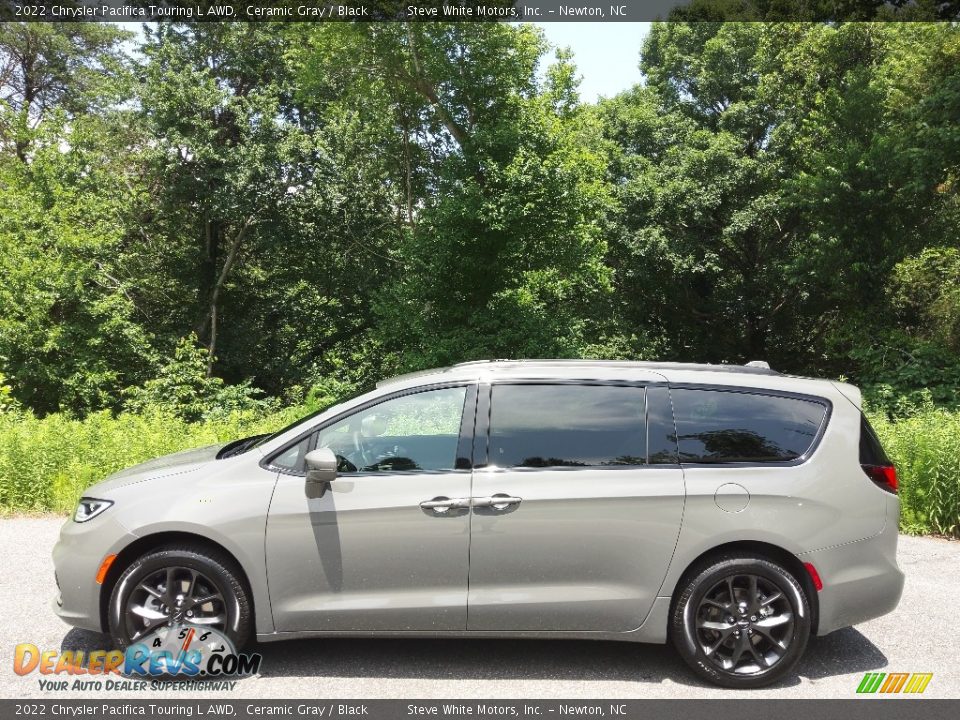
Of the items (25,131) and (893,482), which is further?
(25,131)

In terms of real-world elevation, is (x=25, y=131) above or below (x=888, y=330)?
above

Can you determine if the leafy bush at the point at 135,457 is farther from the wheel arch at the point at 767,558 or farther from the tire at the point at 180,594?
the tire at the point at 180,594

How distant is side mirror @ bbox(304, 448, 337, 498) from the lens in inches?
171

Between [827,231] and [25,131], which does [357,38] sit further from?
[827,231]

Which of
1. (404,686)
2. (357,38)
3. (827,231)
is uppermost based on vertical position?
(357,38)

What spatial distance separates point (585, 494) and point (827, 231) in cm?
2260

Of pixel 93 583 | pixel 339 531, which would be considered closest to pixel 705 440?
pixel 339 531

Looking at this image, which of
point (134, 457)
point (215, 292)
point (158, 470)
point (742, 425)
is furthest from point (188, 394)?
point (742, 425)

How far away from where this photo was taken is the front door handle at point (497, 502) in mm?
4430

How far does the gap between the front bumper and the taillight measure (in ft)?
14.0

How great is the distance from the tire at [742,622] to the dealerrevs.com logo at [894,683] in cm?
45

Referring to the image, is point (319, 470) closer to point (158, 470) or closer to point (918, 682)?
point (158, 470)

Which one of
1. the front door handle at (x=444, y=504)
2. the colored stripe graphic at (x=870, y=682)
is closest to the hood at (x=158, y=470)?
the front door handle at (x=444, y=504)

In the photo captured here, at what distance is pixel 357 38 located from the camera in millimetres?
24234
